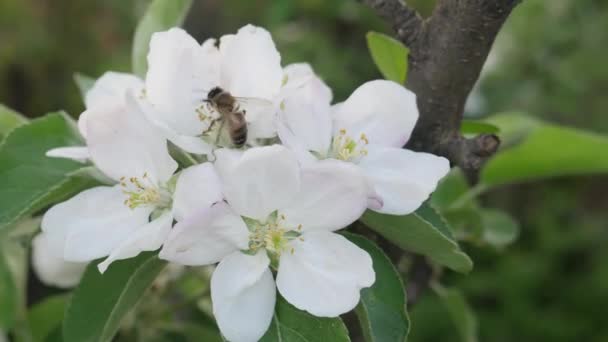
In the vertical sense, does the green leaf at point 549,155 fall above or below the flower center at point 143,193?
below

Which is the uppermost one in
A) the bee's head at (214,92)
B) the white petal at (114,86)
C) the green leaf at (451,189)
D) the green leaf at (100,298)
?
the bee's head at (214,92)

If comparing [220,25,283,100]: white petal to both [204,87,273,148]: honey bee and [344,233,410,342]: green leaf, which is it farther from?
[344,233,410,342]: green leaf

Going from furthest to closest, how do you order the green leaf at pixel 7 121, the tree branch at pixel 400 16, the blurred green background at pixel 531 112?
the blurred green background at pixel 531 112, the green leaf at pixel 7 121, the tree branch at pixel 400 16

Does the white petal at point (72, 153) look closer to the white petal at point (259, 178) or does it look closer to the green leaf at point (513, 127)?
the white petal at point (259, 178)

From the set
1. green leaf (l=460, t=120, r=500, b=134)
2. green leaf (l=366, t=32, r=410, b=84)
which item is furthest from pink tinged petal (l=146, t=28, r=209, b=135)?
green leaf (l=460, t=120, r=500, b=134)

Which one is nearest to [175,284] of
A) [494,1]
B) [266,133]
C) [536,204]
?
[266,133]

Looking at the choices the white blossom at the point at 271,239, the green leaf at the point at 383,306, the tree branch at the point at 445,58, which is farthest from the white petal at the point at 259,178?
the tree branch at the point at 445,58

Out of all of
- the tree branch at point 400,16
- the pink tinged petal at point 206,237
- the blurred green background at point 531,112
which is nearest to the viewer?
the pink tinged petal at point 206,237

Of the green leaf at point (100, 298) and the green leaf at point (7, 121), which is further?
the green leaf at point (7, 121)

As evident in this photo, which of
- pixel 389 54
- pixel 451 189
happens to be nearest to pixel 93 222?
pixel 389 54
